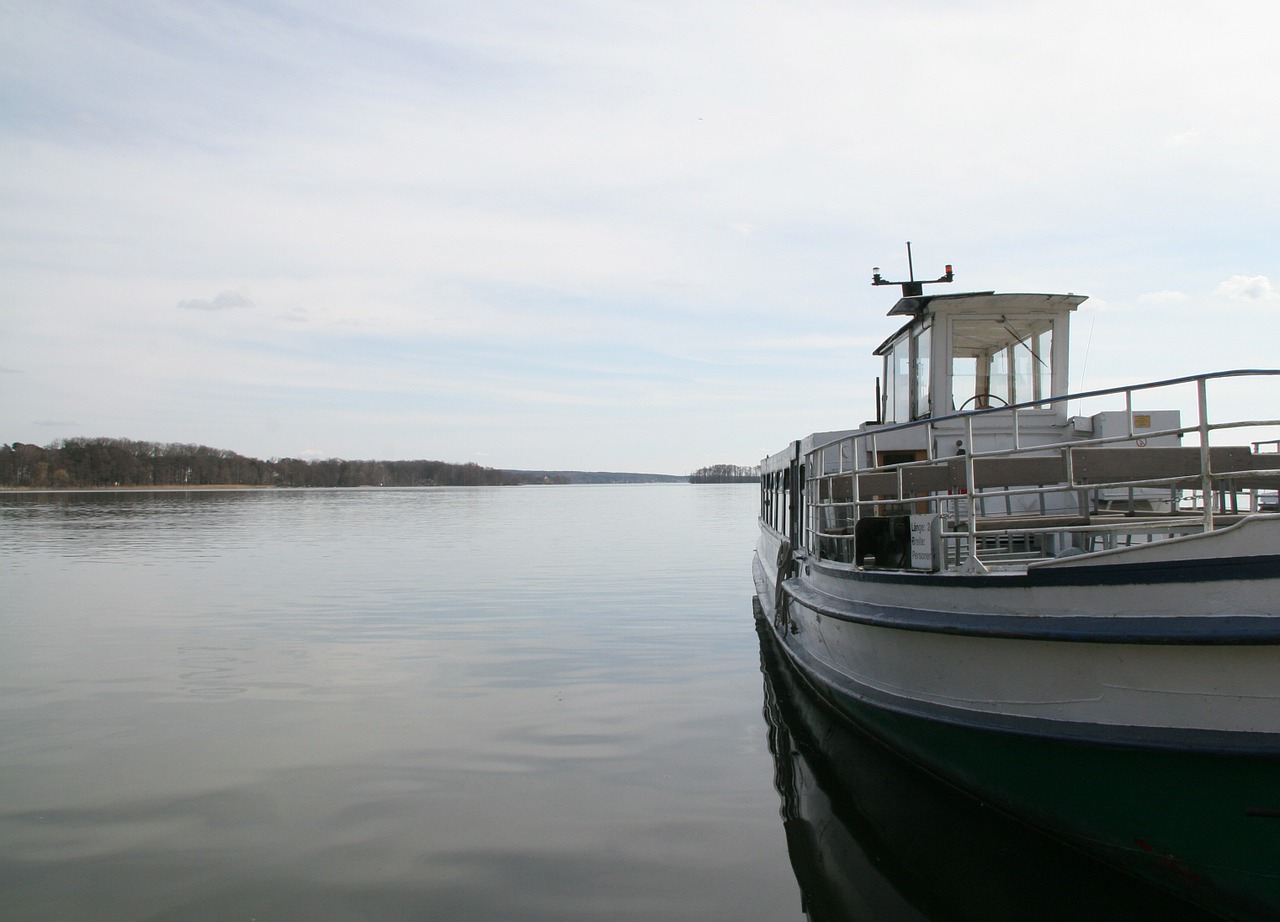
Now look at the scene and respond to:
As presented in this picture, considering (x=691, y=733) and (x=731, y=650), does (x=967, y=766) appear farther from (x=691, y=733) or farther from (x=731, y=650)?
(x=731, y=650)

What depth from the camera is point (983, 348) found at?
9.65 m

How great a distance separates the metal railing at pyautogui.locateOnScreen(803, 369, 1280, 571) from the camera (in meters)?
5.25

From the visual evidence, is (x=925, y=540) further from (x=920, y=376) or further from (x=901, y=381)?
(x=901, y=381)

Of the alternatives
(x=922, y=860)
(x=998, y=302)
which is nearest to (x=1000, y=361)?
(x=998, y=302)

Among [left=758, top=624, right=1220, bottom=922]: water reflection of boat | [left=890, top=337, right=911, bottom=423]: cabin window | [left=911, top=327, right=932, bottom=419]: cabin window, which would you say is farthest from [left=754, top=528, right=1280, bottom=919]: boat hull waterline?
[left=890, top=337, right=911, bottom=423]: cabin window

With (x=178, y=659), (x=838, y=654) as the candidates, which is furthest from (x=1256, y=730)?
(x=178, y=659)

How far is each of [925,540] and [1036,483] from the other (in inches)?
36.4

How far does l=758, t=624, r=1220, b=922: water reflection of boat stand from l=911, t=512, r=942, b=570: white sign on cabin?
4.86 ft

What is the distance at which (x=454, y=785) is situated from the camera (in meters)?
6.72

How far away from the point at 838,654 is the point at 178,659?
27.6ft

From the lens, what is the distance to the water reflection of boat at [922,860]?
475 centimetres

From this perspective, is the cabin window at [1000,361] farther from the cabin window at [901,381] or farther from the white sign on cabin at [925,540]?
the white sign on cabin at [925,540]

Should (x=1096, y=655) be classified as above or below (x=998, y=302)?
below

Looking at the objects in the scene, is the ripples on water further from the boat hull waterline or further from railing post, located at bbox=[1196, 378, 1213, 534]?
railing post, located at bbox=[1196, 378, 1213, 534]
